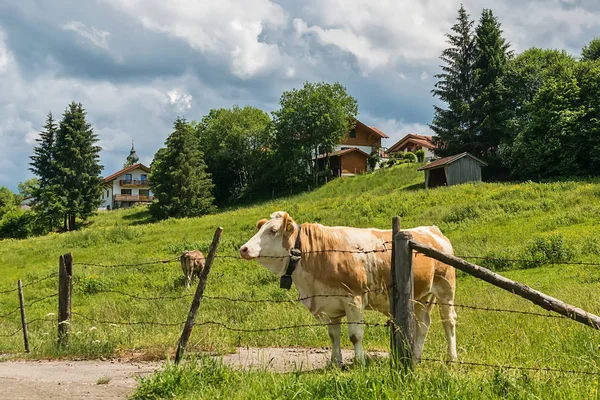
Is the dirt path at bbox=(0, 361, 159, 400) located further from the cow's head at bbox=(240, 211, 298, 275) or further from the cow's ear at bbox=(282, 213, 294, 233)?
the cow's ear at bbox=(282, 213, 294, 233)

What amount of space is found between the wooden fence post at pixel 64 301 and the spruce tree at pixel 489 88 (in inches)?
1642

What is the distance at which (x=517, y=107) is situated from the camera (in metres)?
43.8

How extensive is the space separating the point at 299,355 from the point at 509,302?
475 centimetres

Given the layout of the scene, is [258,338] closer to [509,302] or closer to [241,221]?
[509,302]

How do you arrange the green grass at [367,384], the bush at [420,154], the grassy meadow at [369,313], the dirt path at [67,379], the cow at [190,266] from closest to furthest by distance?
the green grass at [367,384] < the grassy meadow at [369,313] < the dirt path at [67,379] < the cow at [190,266] < the bush at [420,154]

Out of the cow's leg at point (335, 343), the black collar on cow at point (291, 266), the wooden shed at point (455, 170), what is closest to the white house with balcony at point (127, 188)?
the wooden shed at point (455, 170)

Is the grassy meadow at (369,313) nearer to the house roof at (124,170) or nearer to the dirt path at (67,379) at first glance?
the dirt path at (67,379)

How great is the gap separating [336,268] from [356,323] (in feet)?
2.29

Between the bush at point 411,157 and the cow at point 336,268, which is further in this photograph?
the bush at point 411,157

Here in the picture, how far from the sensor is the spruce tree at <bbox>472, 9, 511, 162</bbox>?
4453 cm

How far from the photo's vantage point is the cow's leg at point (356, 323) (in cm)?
551

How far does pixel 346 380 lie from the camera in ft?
14.1

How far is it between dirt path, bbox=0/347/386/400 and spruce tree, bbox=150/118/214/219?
46.5 meters

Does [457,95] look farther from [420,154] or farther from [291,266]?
[291,266]
